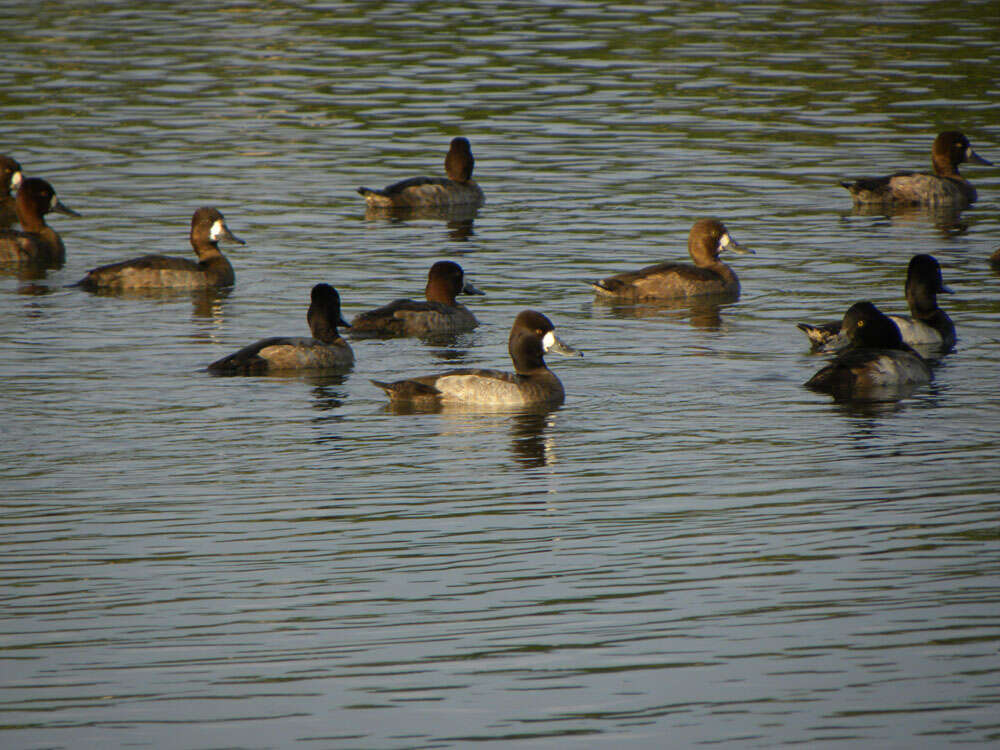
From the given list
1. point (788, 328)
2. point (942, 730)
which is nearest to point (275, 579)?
point (942, 730)

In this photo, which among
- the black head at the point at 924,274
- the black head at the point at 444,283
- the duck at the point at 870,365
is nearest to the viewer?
the duck at the point at 870,365

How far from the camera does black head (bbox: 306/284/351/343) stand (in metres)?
16.0

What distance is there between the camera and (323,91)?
33.7 metres

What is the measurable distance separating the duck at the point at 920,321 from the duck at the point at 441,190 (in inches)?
346

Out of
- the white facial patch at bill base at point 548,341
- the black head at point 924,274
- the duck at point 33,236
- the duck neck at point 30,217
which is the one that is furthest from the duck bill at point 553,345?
the duck neck at point 30,217

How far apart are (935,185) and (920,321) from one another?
8340 mm

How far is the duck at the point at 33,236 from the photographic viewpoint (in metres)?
21.4

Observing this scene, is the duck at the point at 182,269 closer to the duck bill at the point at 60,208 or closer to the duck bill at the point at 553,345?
the duck bill at the point at 60,208

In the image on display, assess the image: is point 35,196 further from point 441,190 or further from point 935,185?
point 935,185

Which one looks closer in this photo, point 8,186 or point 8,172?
point 8,172

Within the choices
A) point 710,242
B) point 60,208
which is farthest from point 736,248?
point 60,208

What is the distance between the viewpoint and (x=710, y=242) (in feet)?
64.6

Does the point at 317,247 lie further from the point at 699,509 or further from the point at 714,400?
the point at 699,509

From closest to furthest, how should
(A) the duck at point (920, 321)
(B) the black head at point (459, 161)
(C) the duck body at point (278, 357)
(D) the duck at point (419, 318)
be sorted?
(C) the duck body at point (278, 357), (A) the duck at point (920, 321), (D) the duck at point (419, 318), (B) the black head at point (459, 161)
